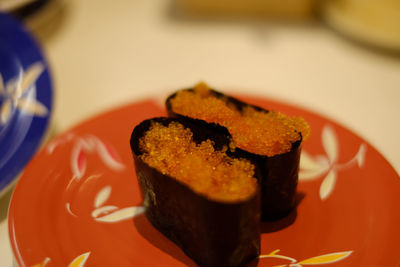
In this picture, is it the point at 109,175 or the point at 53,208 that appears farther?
the point at 109,175

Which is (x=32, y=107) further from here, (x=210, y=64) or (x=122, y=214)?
(x=210, y=64)

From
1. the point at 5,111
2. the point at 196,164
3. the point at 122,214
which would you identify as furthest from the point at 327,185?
the point at 5,111

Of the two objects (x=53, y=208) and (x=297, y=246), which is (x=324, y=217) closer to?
(x=297, y=246)

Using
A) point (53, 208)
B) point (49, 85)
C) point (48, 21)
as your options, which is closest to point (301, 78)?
point (49, 85)

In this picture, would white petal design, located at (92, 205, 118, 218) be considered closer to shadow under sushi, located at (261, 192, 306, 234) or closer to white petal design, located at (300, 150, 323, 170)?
shadow under sushi, located at (261, 192, 306, 234)

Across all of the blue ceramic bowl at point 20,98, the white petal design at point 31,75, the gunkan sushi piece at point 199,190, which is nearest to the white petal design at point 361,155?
the gunkan sushi piece at point 199,190

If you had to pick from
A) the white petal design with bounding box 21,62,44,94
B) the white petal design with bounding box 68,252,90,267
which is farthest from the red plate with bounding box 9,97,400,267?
the white petal design with bounding box 21,62,44,94
